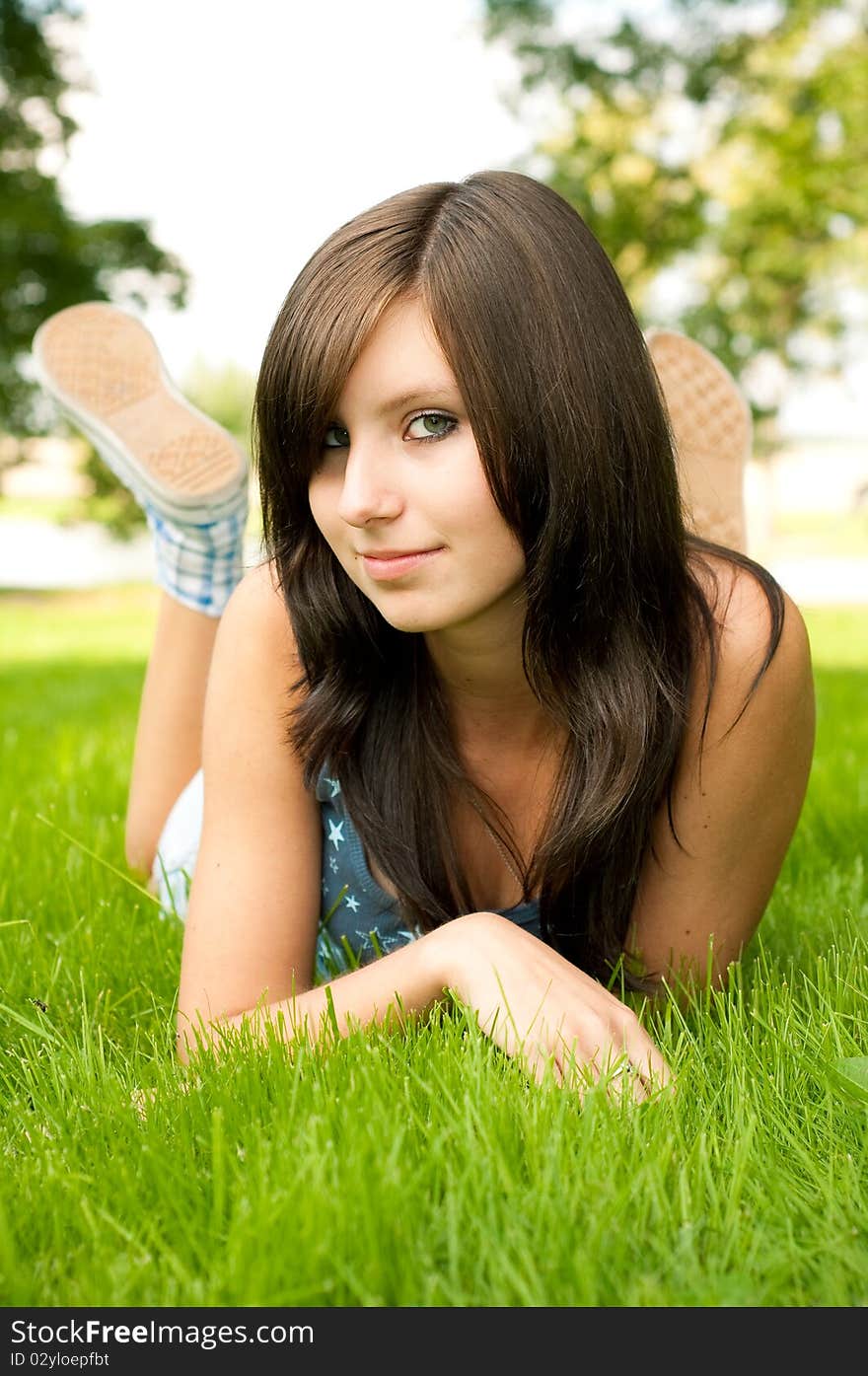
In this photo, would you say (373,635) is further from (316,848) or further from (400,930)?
(400,930)

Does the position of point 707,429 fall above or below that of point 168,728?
above

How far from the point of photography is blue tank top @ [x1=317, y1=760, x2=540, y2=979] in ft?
6.89

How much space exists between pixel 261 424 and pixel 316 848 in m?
0.67

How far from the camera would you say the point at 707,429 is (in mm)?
3064

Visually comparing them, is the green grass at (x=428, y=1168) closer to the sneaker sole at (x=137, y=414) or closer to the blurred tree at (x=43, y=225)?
the sneaker sole at (x=137, y=414)

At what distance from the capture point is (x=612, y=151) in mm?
15773

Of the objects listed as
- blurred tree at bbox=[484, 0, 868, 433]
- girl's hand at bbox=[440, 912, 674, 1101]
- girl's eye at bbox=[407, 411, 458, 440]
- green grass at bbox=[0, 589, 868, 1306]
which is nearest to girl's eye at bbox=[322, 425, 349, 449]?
girl's eye at bbox=[407, 411, 458, 440]

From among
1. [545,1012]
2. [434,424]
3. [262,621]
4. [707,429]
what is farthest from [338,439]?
[707,429]

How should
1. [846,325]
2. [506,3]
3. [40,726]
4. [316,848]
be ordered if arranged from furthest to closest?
[846,325] → [506,3] → [40,726] → [316,848]

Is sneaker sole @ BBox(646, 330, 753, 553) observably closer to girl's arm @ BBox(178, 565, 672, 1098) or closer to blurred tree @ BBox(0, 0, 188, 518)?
girl's arm @ BBox(178, 565, 672, 1098)

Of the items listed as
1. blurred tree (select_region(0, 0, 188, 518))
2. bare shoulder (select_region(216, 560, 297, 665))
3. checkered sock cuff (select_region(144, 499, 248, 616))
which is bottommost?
checkered sock cuff (select_region(144, 499, 248, 616))

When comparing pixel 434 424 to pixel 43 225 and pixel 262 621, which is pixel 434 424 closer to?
pixel 262 621

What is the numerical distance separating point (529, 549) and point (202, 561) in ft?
5.01

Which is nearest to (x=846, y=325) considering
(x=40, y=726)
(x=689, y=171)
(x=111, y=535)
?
(x=689, y=171)
